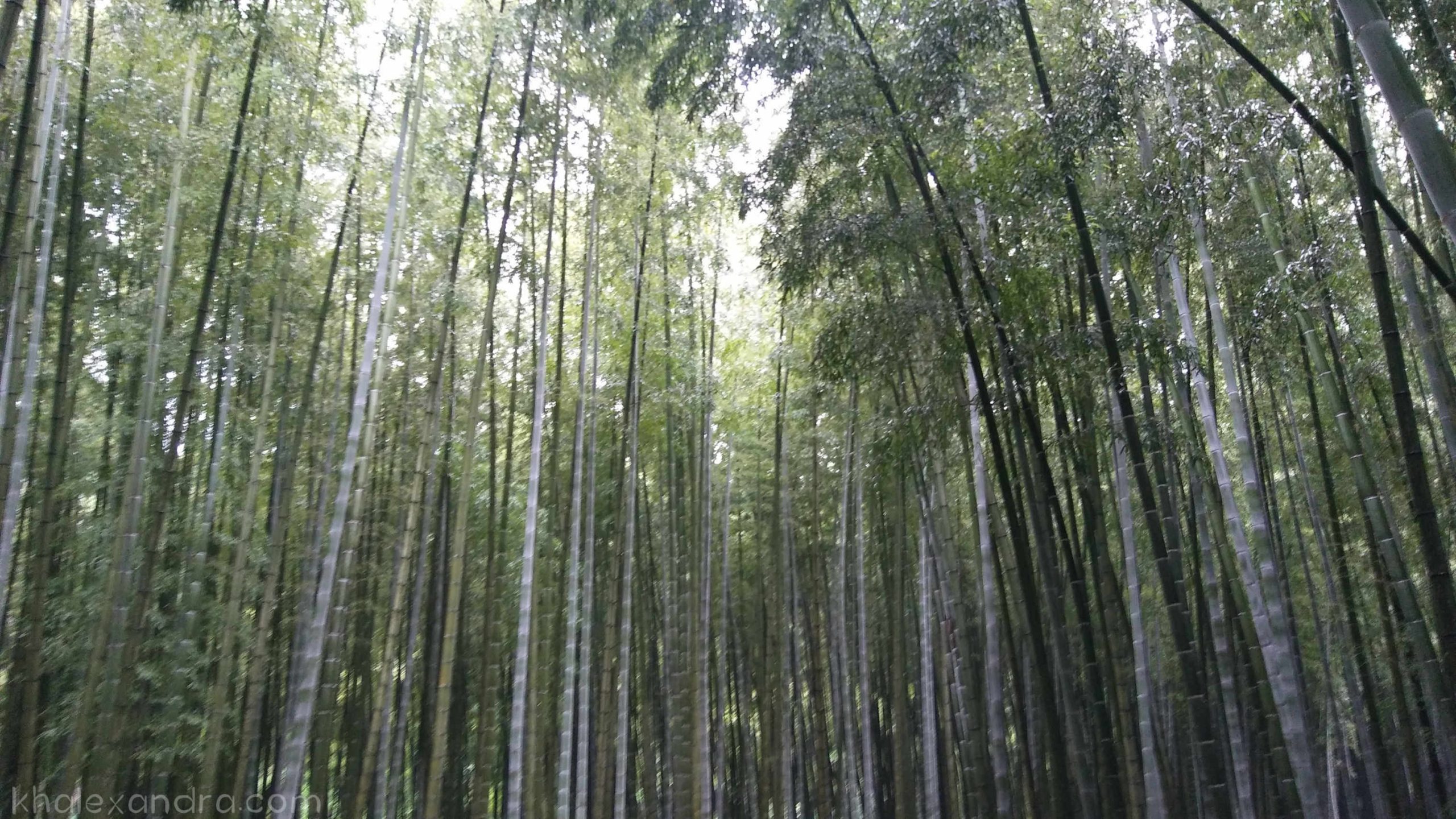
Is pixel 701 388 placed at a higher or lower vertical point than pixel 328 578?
higher

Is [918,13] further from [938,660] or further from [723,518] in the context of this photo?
[938,660]

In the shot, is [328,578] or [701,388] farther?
[701,388]

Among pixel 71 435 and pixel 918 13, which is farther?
pixel 71 435

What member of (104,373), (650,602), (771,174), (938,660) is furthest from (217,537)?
(938,660)

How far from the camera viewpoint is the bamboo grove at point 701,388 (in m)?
3.50

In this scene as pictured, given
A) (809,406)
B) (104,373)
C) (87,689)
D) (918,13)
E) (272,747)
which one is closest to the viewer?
(87,689)

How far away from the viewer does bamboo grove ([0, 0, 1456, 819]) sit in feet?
11.5

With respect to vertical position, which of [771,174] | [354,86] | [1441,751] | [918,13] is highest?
[354,86]

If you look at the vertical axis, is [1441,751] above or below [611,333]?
below

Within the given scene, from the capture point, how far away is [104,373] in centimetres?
541

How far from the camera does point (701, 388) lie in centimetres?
605

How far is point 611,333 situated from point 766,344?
1839 mm

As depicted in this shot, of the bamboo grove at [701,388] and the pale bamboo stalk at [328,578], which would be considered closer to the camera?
the bamboo grove at [701,388]

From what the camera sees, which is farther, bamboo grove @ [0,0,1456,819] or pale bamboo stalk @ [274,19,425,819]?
pale bamboo stalk @ [274,19,425,819]
